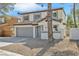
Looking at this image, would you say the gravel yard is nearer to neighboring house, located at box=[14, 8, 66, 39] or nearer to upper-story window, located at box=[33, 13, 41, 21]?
neighboring house, located at box=[14, 8, 66, 39]

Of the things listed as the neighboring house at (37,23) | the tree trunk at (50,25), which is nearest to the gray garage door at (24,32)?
the neighboring house at (37,23)

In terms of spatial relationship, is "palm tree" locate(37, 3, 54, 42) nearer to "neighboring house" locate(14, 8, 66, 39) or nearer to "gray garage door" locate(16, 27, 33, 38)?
"neighboring house" locate(14, 8, 66, 39)

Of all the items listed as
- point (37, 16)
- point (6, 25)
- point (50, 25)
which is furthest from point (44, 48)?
point (6, 25)

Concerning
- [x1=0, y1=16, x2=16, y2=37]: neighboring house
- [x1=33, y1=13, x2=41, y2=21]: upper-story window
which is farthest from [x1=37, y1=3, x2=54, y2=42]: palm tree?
[x1=0, y1=16, x2=16, y2=37]: neighboring house

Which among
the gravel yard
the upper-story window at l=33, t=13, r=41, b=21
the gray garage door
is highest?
the upper-story window at l=33, t=13, r=41, b=21

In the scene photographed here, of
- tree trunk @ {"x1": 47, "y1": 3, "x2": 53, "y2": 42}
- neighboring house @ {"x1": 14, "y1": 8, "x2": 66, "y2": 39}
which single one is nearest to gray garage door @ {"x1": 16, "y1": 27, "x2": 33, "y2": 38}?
neighboring house @ {"x1": 14, "y1": 8, "x2": 66, "y2": 39}

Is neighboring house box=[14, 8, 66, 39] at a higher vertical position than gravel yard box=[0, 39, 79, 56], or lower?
higher
